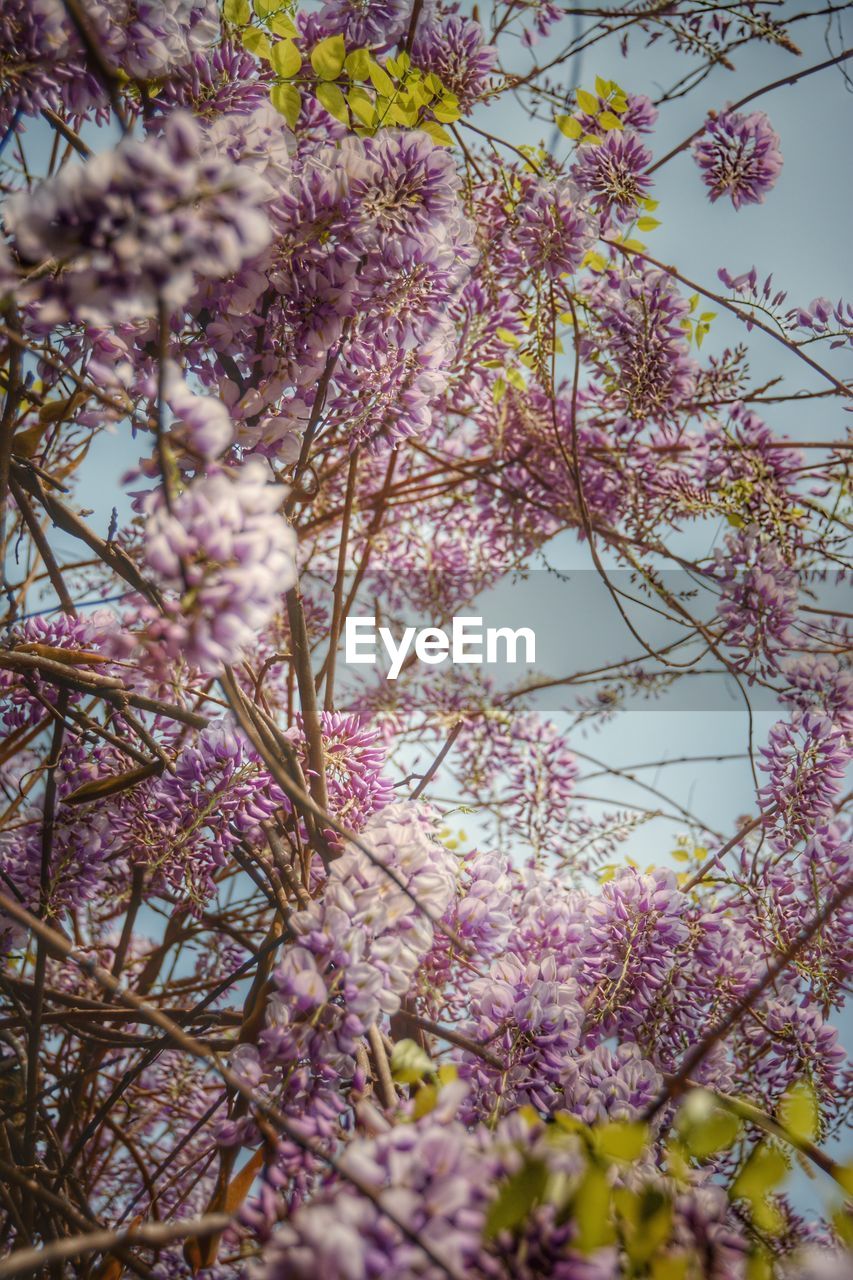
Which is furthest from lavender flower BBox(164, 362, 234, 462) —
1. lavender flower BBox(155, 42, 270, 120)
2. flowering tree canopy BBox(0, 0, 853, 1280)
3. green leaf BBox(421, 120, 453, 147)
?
green leaf BBox(421, 120, 453, 147)

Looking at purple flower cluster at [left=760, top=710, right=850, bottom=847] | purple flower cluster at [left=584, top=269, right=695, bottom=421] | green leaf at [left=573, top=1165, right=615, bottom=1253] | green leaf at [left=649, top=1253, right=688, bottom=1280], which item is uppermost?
purple flower cluster at [left=584, top=269, right=695, bottom=421]

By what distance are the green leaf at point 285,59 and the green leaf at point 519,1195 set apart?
2.45 feet

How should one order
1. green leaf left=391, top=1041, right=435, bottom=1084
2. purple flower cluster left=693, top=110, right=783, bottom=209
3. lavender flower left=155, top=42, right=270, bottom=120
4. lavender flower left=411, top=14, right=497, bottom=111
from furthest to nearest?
1. purple flower cluster left=693, top=110, right=783, bottom=209
2. lavender flower left=411, top=14, right=497, bottom=111
3. lavender flower left=155, top=42, right=270, bottom=120
4. green leaf left=391, top=1041, right=435, bottom=1084

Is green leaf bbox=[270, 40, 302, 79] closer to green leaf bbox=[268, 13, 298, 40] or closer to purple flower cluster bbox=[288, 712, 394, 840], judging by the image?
green leaf bbox=[268, 13, 298, 40]

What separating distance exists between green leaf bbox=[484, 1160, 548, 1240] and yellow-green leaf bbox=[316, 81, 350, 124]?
715 millimetres

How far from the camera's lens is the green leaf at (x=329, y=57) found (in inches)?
25.4

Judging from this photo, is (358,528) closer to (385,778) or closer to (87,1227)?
(385,778)

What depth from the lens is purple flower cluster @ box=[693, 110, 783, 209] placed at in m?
0.92

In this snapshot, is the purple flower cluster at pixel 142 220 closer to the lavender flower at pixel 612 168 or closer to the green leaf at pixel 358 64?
the green leaf at pixel 358 64

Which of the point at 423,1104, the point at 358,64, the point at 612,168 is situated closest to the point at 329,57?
the point at 358,64

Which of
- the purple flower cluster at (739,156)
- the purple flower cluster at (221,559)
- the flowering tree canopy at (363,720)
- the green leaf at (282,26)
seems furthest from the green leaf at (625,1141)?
the purple flower cluster at (739,156)

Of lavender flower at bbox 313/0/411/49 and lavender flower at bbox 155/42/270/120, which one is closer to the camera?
lavender flower at bbox 155/42/270/120

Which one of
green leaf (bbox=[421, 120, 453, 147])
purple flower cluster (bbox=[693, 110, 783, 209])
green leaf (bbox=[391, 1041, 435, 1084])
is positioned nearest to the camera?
green leaf (bbox=[391, 1041, 435, 1084])

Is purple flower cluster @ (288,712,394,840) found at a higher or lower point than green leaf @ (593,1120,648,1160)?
higher
